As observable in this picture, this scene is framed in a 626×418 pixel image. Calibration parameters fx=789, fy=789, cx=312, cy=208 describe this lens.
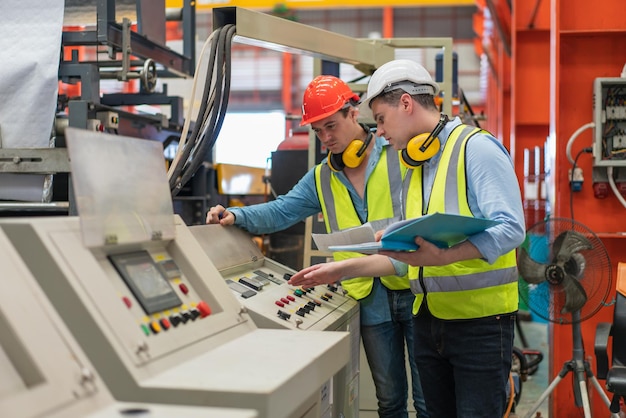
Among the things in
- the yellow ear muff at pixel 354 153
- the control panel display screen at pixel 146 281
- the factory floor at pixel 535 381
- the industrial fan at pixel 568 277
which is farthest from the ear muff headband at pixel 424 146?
the factory floor at pixel 535 381

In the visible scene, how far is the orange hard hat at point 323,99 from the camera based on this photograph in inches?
120

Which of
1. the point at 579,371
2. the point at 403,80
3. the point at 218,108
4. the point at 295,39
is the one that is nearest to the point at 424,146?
the point at 403,80

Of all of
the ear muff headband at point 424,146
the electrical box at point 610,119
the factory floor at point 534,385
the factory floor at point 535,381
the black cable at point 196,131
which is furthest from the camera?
the factory floor at point 535,381

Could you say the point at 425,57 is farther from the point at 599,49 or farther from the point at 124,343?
the point at 124,343

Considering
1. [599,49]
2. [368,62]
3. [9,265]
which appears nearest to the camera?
[9,265]

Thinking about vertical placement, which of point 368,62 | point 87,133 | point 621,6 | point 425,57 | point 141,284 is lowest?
point 141,284

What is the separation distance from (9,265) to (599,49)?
155 inches

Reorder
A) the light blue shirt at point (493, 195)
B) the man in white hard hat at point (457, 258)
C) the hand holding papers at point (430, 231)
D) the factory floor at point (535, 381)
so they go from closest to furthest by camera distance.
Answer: the hand holding papers at point (430, 231) → the light blue shirt at point (493, 195) → the man in white hard hat at point (457, 258) → the factory floor at point (535, 381)

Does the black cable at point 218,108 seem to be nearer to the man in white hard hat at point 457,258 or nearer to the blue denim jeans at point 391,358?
the man in white hard hat at point 457,258

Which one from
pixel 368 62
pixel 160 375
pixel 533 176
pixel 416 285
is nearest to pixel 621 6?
pixel 368 62

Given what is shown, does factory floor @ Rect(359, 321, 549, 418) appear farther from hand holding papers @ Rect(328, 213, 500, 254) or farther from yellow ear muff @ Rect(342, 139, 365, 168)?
hand holding papers @ Rect(328, 213, 500, 254)

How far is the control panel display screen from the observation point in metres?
1.79

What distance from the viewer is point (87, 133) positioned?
1760mm

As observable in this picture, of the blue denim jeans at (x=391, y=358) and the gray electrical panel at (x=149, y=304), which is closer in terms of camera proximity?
the gray electrical panel at (x=149, y=304)
